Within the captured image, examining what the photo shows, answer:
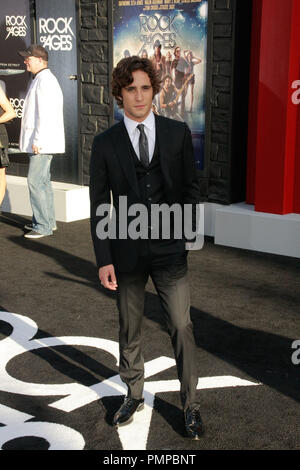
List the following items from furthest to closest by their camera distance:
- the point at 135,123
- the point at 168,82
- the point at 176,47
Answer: the point at 168,82, the point at 176,47, the point at 135,123

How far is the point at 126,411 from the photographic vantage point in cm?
390

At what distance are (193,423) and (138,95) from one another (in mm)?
1734

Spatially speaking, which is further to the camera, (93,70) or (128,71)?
(93,70)

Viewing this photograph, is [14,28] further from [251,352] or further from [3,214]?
[251,352]

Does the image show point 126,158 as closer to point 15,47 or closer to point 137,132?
point 137,132

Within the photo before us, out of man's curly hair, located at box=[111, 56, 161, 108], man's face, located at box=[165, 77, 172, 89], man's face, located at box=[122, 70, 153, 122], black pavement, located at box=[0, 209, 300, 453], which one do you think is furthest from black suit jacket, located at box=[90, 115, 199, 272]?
man's face, located at box=[165, 77, 172, 89]

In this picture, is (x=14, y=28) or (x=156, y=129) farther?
(x=14, y=28)

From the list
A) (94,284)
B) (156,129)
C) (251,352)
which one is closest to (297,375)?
(251,352)

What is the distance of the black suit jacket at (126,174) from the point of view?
11.8 feet

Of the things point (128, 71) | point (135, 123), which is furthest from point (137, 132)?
point (128, 71)

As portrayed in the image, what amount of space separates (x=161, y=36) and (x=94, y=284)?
3.84 metres

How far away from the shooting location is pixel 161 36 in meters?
8.87

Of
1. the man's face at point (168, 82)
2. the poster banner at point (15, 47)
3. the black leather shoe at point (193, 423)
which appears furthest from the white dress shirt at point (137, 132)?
the poster banner at point (15, 47)

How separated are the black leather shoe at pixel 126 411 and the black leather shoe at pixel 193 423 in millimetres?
336
